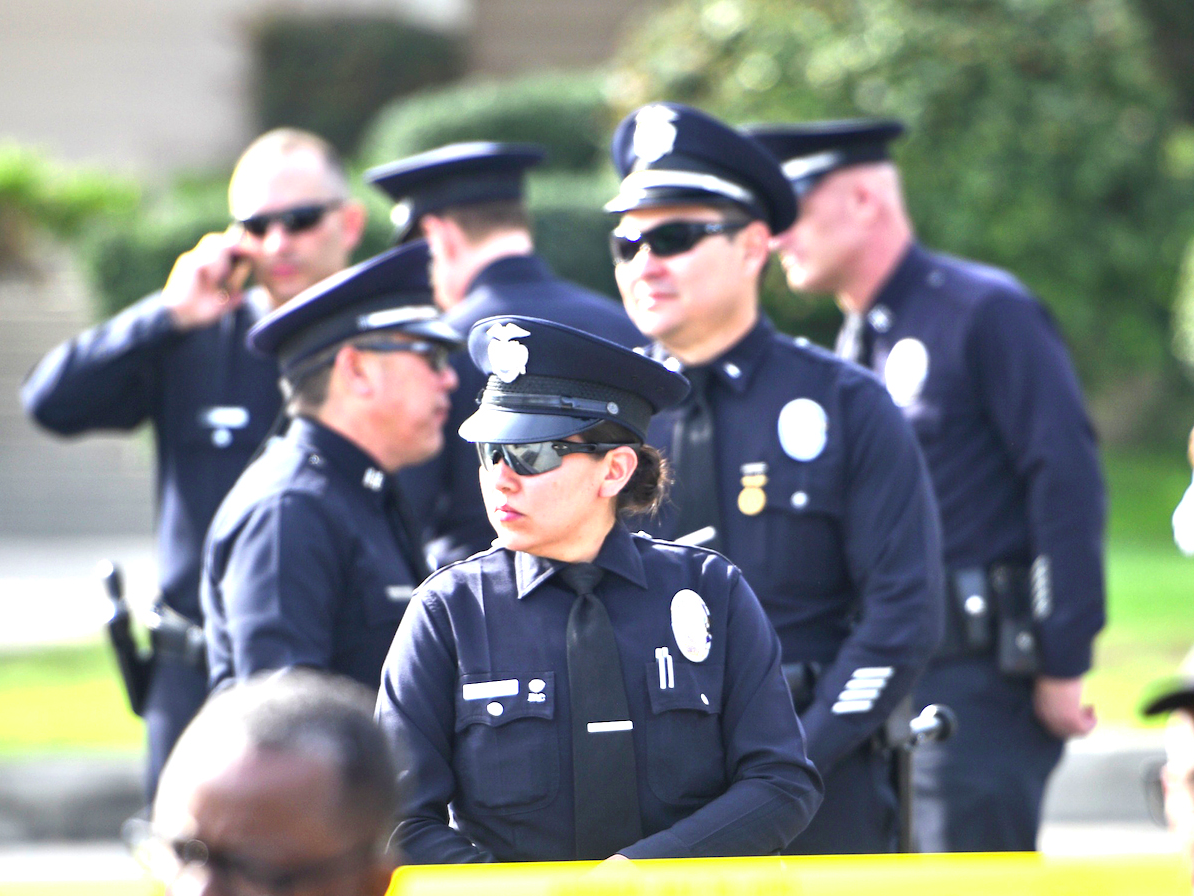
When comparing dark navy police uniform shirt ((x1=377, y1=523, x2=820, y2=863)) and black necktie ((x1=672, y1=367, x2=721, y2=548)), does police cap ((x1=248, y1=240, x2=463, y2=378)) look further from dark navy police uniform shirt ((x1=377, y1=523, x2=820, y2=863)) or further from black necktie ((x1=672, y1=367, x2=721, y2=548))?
dark navy police uniform shirt ((x1=377, y1=523, x2=820, y2=863))

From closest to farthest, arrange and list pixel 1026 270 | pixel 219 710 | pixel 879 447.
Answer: pixel 219 710, pixel 879 447, pixel 1026 270

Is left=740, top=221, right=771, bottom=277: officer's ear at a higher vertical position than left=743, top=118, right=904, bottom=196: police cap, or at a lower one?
lower

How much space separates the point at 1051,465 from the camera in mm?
3979

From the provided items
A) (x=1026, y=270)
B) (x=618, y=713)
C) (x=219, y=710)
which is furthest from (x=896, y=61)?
(x=219, y=710)

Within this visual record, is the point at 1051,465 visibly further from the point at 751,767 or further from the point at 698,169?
the point at 751,767

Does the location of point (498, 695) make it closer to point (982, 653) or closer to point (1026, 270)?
point (982, 653)

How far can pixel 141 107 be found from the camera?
2245 cm

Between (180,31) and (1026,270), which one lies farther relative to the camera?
(180,31)

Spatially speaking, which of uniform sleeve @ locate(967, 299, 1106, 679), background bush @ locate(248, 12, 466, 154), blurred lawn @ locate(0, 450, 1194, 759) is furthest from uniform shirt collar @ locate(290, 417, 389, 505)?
background bush @ locate(248, 12, 466, 154)

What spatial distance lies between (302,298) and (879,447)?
4.26ft

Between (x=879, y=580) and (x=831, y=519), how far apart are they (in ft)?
0.56

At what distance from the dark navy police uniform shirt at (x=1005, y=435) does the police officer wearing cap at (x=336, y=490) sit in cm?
136

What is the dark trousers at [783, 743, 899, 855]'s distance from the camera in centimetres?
323

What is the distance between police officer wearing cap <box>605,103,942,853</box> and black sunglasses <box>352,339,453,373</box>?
1.45 ft
